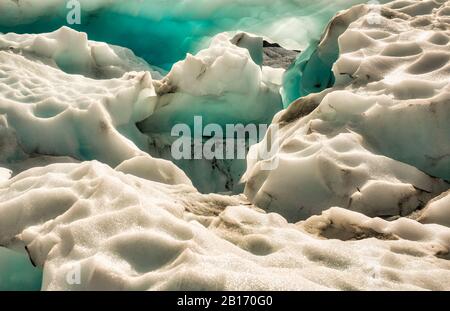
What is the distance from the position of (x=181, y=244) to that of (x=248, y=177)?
250 cm

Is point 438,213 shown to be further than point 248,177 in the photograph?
No

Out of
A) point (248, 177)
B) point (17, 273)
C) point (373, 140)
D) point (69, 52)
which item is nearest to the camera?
point (17, 273)

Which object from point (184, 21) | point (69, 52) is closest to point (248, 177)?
point (69, 52)

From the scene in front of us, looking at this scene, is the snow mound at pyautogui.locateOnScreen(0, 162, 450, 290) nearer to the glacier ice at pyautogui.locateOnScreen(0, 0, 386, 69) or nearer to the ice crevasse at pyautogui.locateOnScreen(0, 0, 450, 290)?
the ice crevasse at pyautogui.locateOnScreen(0, 0, 450, 290)

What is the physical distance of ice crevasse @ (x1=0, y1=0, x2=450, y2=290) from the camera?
2410mm

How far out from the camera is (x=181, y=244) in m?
2.43

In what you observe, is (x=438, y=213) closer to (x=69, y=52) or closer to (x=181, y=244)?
(x=181, y=244)

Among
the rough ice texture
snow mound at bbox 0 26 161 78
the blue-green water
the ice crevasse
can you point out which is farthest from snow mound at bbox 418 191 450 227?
snow mound at bbox 0 26 161 78

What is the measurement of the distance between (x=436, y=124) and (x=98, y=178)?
263 centimetres

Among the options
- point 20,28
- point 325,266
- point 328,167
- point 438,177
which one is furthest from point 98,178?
point 20,28

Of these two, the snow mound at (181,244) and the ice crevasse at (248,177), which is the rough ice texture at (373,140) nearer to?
the ice crevasse at (248,177)

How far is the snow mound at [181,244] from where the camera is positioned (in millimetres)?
2223

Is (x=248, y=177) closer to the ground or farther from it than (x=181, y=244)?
closer to the ground

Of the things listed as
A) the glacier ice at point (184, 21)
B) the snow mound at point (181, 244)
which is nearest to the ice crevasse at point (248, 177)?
the snow mound at point (181, 244)
